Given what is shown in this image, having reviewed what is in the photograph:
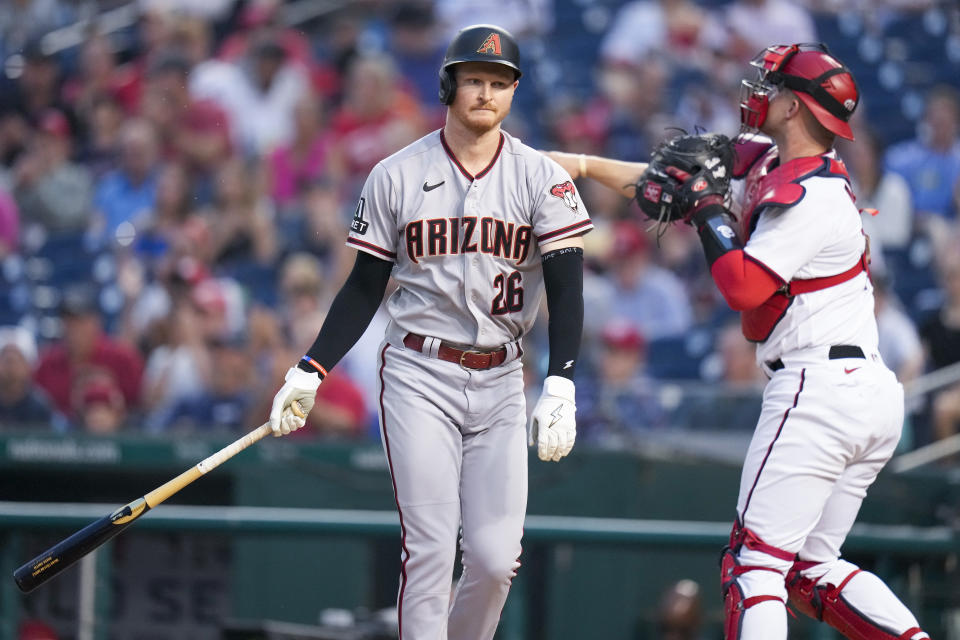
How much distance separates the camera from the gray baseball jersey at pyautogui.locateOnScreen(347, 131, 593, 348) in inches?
136

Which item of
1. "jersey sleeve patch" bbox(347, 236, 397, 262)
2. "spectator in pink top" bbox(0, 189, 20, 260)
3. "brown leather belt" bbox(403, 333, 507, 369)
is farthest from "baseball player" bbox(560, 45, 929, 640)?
"spectator in pink top" bbox(0, 189, 20, 260)

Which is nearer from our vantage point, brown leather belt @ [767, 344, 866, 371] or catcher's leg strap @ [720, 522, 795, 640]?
catcher's leg strap @ [720, 522, 795, 640]

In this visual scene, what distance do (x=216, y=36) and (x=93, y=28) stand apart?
132 cm

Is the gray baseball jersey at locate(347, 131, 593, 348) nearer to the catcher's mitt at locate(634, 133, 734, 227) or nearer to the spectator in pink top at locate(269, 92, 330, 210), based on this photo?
the catcher's mitt at locate(634, 133, 734, 227)

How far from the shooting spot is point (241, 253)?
862 cm

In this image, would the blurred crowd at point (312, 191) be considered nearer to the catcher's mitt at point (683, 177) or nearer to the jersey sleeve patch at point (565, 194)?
the catcher's mitt at point (683, 177)

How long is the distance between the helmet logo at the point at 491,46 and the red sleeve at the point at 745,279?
788mm

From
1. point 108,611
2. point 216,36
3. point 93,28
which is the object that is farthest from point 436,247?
point 93,28

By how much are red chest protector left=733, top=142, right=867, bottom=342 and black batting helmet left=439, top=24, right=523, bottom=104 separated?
0.75 meters

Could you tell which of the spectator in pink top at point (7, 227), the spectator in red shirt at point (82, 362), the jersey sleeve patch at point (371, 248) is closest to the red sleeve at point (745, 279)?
the jersey sleeve patch at point (371, 248)

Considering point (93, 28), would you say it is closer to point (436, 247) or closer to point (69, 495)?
point (69, 495)

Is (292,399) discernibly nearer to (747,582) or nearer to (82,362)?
(747,582)

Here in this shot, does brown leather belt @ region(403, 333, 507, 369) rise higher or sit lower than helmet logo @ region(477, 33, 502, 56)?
lower

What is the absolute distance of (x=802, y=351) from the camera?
11.6 ft
